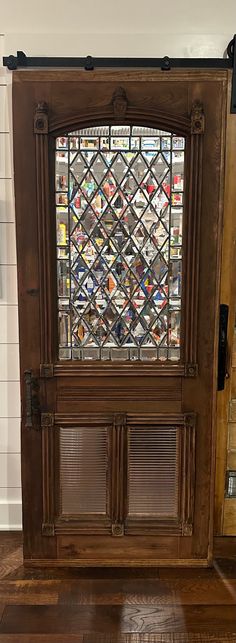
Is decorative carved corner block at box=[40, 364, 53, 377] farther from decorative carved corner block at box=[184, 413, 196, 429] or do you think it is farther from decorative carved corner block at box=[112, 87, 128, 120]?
decorative carved corner block at box=[112, 87, 128, 120]

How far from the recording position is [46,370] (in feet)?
7.97

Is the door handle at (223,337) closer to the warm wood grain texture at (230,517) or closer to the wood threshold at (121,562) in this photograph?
the warm wood grain texture at (230,517)

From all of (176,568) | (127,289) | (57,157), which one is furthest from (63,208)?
(176,568)

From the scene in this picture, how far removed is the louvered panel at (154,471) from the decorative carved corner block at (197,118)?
4.17ft

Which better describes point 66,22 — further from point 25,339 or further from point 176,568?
point 176,568

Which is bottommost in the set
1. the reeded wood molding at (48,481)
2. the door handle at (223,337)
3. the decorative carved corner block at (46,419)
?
the reeded wood molding at (48,481)

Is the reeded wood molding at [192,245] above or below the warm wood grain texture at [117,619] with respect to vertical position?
above

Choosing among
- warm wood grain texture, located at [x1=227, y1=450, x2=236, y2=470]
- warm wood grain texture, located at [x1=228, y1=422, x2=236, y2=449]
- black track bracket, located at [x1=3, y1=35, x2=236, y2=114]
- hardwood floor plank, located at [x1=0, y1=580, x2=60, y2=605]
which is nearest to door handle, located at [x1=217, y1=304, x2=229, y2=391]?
warm wood grain texture, located at [x1=228, y1=422, x2=236, y2=449]

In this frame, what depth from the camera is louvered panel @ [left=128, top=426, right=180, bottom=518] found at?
2.50m

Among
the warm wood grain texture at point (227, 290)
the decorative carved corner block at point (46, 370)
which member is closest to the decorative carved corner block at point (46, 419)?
the decorative carved corner block at point (46, 370)

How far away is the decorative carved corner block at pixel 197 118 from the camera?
219 centimetres

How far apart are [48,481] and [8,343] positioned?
2.17 ft

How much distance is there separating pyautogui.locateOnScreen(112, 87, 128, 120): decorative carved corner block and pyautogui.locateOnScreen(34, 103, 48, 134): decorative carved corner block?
10.8 inches

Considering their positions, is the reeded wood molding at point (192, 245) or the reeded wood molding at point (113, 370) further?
the reeded wood molding at point (113, 370)
